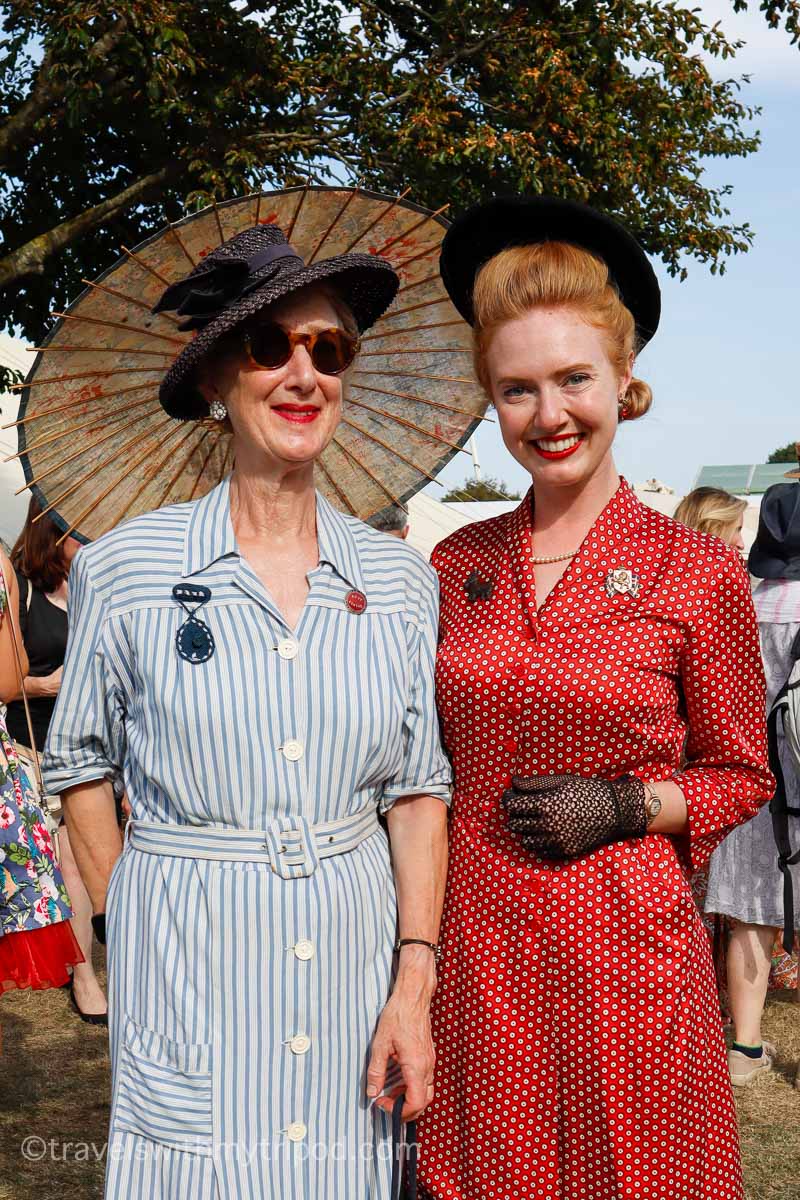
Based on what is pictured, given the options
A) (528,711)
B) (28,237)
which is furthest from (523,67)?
(528,711)

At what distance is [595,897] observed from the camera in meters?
2.20

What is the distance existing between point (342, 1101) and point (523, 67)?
984cm

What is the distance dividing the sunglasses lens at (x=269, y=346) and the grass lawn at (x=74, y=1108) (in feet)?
10.1

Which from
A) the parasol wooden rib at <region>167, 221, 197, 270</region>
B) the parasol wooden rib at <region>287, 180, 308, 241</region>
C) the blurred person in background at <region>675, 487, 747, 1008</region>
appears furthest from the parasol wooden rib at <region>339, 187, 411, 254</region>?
the blurred person in background at <region>675, 487, 747, 1008</region>

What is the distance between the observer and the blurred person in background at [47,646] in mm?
5723

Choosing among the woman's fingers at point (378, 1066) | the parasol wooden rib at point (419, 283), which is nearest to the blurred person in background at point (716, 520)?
the parasol wooden rib at point (419, 283)

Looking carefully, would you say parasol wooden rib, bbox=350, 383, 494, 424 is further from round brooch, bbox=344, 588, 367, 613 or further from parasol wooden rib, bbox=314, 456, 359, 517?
round brooch, bbox=344, 588, 367, 613

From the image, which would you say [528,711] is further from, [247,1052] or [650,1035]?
[247,1052]

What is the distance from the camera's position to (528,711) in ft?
7.36

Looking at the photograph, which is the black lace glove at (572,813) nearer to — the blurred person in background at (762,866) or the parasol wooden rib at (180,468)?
the parasol wooden rib at (180,468)

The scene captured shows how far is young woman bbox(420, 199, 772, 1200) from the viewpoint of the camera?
2178mm

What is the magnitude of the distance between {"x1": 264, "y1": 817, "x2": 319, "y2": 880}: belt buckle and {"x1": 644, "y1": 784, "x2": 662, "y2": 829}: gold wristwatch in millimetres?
595

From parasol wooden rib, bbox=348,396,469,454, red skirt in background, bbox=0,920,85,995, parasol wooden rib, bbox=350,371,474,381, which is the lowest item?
red skirt in background, bbox=0,920,85,995

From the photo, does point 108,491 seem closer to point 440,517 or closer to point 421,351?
point 421,351
